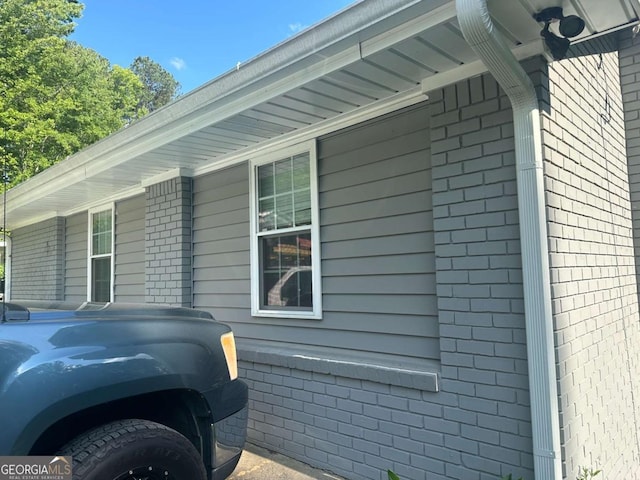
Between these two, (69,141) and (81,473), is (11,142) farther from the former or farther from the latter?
(81,473)

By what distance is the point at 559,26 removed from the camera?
258 cm

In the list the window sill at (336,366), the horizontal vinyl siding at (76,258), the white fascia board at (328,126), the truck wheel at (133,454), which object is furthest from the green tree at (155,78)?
the truck wheel at (133,454)

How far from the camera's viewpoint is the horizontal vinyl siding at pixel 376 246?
340 centimetres

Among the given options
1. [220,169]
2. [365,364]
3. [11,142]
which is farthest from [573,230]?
[11,142]

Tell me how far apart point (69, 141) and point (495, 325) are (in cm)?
1320

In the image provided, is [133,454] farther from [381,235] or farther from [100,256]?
[100,256]

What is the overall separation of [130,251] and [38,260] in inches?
154

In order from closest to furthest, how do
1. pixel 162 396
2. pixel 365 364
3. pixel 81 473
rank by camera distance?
pixel 81 473
pixel 162 396
pixel 365 364

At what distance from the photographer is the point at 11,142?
1041 centimetres

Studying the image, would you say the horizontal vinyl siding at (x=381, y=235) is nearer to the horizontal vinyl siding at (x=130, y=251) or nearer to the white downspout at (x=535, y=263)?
the white downspout at (x=535, y=263)

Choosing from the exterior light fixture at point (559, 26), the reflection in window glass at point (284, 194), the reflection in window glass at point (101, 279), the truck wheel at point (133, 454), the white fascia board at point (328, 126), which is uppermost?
the exterior light fixture at point (559, 26)

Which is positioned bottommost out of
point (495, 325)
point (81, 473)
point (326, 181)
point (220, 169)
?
point (81, 473)

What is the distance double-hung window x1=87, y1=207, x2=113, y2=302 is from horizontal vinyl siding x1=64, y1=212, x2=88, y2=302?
27 centimetres

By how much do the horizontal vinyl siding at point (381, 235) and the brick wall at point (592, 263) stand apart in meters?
0.83
